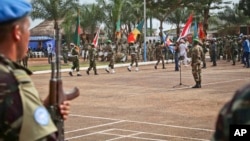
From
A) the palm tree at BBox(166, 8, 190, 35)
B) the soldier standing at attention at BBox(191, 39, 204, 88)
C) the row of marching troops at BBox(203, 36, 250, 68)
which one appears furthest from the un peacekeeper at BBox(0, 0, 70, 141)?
the palm tree at BBox(166, 8, 190, 35)

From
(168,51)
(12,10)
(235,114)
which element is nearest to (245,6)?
(168,51)

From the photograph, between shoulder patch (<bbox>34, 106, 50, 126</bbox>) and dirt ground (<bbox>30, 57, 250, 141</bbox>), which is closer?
shoulder patch (<bbox>34, 106, 50, 126</bbox>)

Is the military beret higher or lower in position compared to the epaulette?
higher

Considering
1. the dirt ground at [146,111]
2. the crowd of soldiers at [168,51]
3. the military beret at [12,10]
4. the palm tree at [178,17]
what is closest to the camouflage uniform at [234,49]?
the crowd of soldiers at [168,51]

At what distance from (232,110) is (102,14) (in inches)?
1674

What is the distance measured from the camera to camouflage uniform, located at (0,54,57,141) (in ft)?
6.12

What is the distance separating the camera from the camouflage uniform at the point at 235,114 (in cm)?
153

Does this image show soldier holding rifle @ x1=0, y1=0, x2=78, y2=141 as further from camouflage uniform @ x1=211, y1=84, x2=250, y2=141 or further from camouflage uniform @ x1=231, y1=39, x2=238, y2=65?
camouflage uniform @ x1=231, y1=39, x2=238, y2=65

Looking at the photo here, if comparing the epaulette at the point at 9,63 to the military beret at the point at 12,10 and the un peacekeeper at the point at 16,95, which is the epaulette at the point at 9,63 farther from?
the military beret at the point at 12,10

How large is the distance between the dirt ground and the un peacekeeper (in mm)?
3813

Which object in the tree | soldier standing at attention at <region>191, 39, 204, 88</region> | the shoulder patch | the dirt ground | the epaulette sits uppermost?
the tree

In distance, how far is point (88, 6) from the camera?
147 ft

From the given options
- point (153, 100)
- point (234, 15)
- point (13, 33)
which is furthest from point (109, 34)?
point (13, 33)

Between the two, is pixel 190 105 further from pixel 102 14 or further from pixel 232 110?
pixel 102 14
